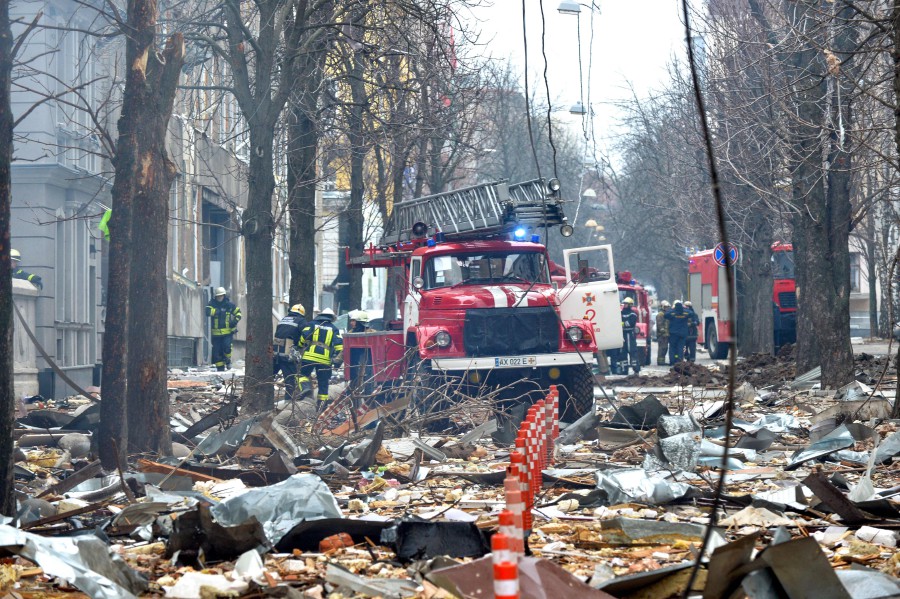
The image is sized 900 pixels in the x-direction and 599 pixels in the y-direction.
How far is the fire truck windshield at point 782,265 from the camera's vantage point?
33969 millimetres

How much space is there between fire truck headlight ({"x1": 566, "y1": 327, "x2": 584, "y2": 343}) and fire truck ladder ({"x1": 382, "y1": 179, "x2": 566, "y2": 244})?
1.50 m

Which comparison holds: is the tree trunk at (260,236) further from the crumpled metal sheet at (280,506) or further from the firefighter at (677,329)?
the firefighter at (677,329)

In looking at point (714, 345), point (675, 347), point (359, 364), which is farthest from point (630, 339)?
point (359, 364)

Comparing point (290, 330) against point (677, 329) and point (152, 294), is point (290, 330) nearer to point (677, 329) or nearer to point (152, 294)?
point (152, 294)

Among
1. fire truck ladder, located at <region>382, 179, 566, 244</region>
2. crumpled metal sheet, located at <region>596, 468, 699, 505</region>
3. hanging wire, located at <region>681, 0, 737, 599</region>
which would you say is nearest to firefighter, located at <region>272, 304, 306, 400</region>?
fire truck ladder, located at <region>382, 179, 566, 244</region>

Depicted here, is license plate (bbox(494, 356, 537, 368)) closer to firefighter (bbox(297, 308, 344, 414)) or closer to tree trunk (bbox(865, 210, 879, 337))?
firefighter (bbox(297, 308, 344, 414))

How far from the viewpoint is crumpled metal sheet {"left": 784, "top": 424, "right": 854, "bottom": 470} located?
10859 mm

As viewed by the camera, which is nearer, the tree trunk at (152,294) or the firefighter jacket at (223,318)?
the tree trunk at (152,294)

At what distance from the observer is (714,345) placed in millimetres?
36281

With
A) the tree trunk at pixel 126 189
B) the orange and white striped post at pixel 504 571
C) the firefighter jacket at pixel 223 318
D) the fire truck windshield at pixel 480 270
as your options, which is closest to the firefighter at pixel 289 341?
the fire truck windshield at pixel 480 270

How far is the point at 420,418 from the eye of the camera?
13273 mm

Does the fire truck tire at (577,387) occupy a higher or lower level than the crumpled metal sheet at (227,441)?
higher

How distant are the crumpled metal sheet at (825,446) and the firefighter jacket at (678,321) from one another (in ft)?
63.2

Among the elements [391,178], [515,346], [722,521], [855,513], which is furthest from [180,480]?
[391,178]
